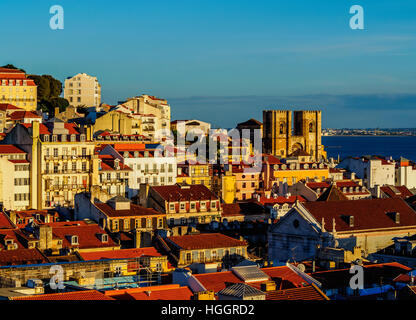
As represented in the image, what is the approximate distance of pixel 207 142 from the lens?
375 feet

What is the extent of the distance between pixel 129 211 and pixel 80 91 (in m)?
75.0

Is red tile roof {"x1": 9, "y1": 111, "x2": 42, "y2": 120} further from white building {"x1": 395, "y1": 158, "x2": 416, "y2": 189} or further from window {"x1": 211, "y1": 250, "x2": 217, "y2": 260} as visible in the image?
window {"x1": 211, "y1": 250, "x2": 217, "y2": 260}

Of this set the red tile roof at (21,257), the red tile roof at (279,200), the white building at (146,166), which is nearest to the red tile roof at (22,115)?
the white building at (146,166)

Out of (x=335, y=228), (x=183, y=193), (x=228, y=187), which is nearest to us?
(x=335, y=228)

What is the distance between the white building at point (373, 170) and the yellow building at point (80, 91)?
44357mm

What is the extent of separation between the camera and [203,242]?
50969mm

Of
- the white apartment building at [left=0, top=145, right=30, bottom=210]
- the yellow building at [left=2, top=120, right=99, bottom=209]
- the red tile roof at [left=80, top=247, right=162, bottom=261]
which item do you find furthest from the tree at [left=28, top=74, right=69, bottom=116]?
the red tile roof at [left=80, top=247, right=162, bottom=261]

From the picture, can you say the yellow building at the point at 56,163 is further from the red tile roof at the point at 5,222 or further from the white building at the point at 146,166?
the red tile roof at the point at 5,222

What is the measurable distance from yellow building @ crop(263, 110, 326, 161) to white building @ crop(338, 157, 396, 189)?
32.0 metres

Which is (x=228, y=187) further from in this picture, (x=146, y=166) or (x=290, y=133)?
(x=290, y=133)

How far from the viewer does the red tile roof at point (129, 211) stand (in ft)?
202

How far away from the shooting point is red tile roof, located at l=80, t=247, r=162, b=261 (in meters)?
45.3

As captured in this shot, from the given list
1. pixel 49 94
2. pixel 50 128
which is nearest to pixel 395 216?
pixel 50 128
